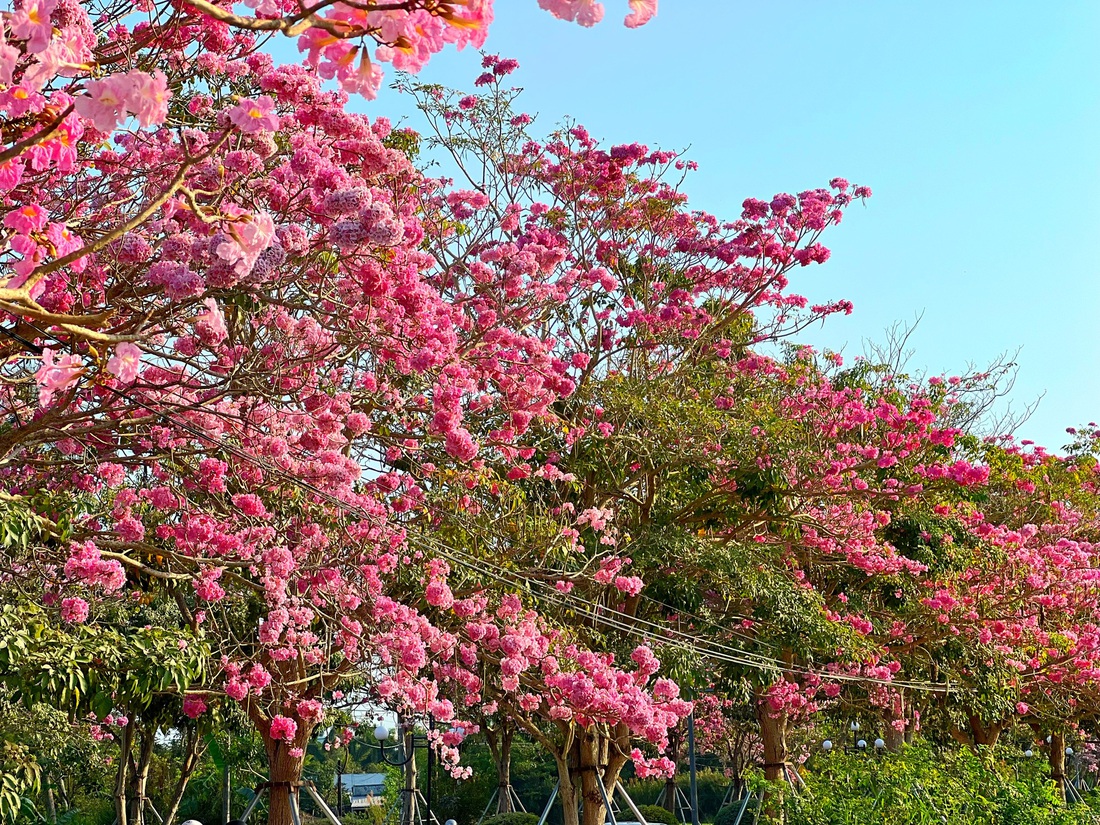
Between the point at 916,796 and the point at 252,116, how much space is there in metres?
7.11

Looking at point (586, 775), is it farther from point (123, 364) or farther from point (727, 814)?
point (727, 814)

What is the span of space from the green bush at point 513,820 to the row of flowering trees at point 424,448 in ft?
17.2

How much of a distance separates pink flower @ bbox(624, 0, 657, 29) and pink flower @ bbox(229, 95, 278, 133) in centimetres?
158

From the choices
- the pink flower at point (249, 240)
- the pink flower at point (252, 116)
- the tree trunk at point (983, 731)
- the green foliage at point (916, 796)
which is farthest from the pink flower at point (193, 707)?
the tree trunk at point (983, 731)

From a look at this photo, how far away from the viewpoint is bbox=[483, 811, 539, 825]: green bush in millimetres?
17141

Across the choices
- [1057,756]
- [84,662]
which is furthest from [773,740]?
[1057,756]

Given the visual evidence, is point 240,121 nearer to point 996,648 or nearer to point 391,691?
point 391,691

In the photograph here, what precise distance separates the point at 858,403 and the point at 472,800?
17.9 metres

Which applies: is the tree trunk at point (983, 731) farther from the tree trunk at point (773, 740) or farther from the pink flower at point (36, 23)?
the pink flower at point (36, 23)

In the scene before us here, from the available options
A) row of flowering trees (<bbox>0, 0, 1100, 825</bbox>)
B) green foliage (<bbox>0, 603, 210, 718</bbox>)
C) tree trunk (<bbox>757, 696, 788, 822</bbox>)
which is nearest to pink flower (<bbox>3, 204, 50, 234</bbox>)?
row of flowering trees (<bbox>0, 0, 1100, 825</bbox>)

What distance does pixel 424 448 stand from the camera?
23.8ft

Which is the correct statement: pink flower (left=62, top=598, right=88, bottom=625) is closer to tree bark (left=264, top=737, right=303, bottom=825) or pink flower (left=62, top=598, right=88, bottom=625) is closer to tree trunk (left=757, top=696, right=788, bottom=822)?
tree bark (left=264, top=737, right=303, bottom=825)

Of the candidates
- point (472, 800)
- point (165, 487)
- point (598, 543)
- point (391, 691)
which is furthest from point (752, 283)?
point (472, 800)

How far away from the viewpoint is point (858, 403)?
10.9m
